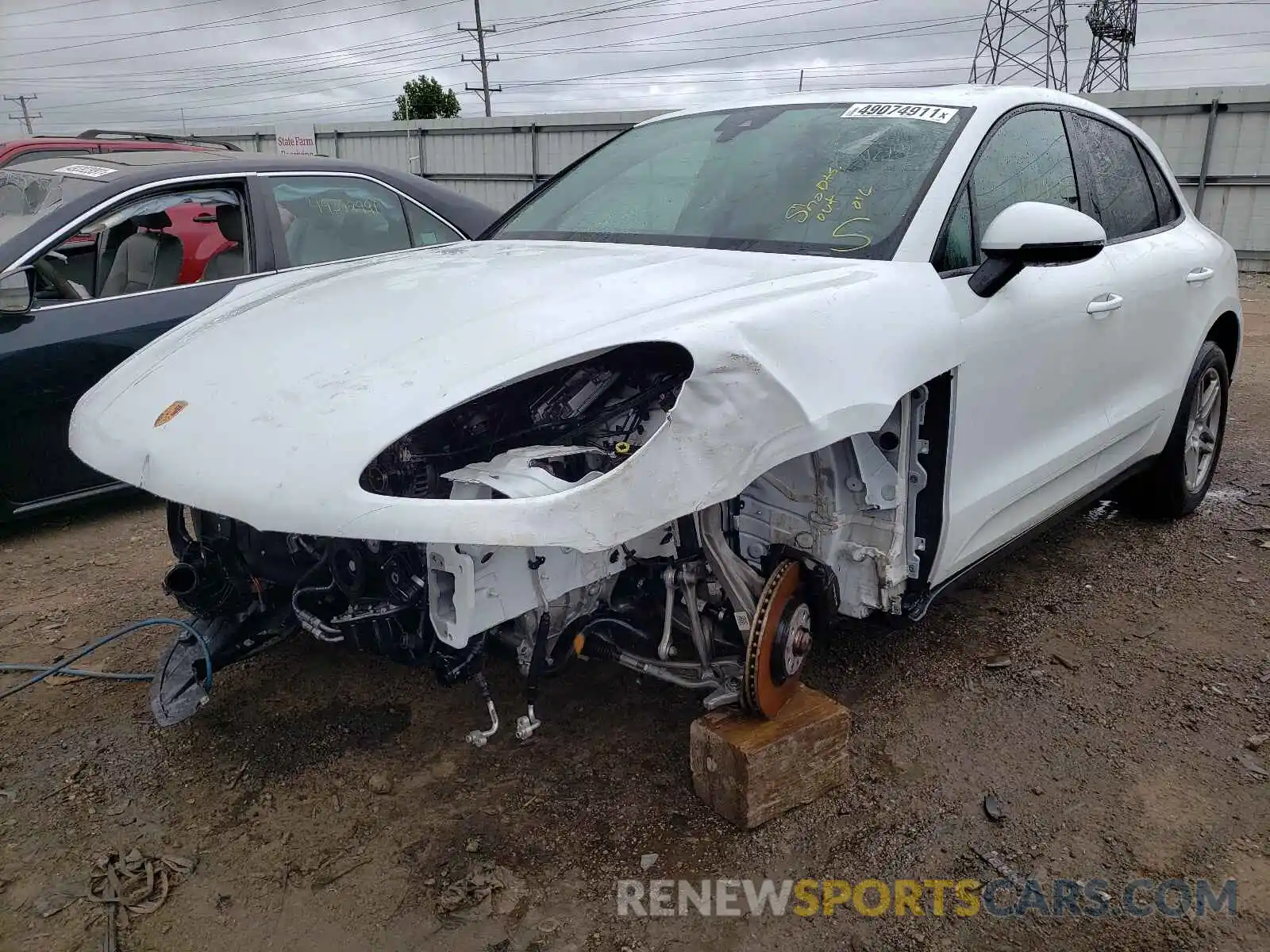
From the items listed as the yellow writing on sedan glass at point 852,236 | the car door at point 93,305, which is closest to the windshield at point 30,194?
the car door at point 93,305

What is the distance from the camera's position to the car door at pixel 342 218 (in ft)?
15.6

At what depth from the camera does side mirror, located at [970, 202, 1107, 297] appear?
236cm

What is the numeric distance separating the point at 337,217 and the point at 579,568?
347 cm

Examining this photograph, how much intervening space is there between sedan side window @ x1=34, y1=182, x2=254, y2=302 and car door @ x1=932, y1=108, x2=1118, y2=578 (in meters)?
3.44

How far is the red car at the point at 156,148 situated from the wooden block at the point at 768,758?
3.57 meters

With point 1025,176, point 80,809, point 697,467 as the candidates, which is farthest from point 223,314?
point 1025,176

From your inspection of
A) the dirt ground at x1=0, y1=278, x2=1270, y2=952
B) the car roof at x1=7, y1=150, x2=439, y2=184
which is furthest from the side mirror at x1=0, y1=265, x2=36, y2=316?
the dirt ground at x1=0, y1=278, x2=1270, y2=952

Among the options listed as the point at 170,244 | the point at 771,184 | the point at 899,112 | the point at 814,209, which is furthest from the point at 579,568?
the point at 170,244

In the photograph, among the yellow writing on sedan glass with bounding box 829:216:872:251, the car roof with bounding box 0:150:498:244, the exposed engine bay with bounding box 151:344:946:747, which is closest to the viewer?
the exposed engine bay with bounding box 151:344:946:747

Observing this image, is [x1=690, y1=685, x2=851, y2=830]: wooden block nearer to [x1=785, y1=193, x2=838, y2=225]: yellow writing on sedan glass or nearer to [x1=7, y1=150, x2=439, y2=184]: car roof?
[x1=785, y1=193, x2=838, y2=225]: yellow writing on sedan glass

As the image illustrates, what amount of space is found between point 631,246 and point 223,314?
1.16 meters

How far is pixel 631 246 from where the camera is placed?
8.98 feet

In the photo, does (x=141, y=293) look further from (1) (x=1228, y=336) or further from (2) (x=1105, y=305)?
(1) (x=1228, y=336)

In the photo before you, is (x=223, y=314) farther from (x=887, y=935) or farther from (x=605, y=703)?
(x=887, y=935)
